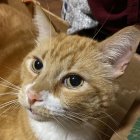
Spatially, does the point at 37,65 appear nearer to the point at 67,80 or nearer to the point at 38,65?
the point at 38,65

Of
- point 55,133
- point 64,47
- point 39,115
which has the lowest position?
point 55,133

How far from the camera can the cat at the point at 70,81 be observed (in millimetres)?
844

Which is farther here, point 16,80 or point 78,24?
point 78,24

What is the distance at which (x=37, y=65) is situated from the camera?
36.5 inches

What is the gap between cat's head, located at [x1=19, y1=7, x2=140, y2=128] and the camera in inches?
33.0

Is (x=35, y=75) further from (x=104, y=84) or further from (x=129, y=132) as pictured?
(x=129, y=132)

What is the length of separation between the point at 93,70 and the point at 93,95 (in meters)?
0.07

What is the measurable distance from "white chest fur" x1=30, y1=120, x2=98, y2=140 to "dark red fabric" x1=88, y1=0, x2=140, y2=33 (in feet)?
1.56

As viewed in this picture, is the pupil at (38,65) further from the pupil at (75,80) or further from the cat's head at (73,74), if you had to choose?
the pupil at (75,80)

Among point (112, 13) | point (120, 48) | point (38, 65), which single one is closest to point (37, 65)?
point (38, 65)

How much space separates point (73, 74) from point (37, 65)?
0.36ft

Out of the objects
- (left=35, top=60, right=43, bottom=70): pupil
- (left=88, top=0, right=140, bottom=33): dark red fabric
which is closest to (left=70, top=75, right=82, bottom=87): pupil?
(left=35, top=60, right=43, bottom=70): pupil

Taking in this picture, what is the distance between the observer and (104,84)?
3.01ft

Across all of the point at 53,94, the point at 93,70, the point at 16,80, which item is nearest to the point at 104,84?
the point at 93,70
